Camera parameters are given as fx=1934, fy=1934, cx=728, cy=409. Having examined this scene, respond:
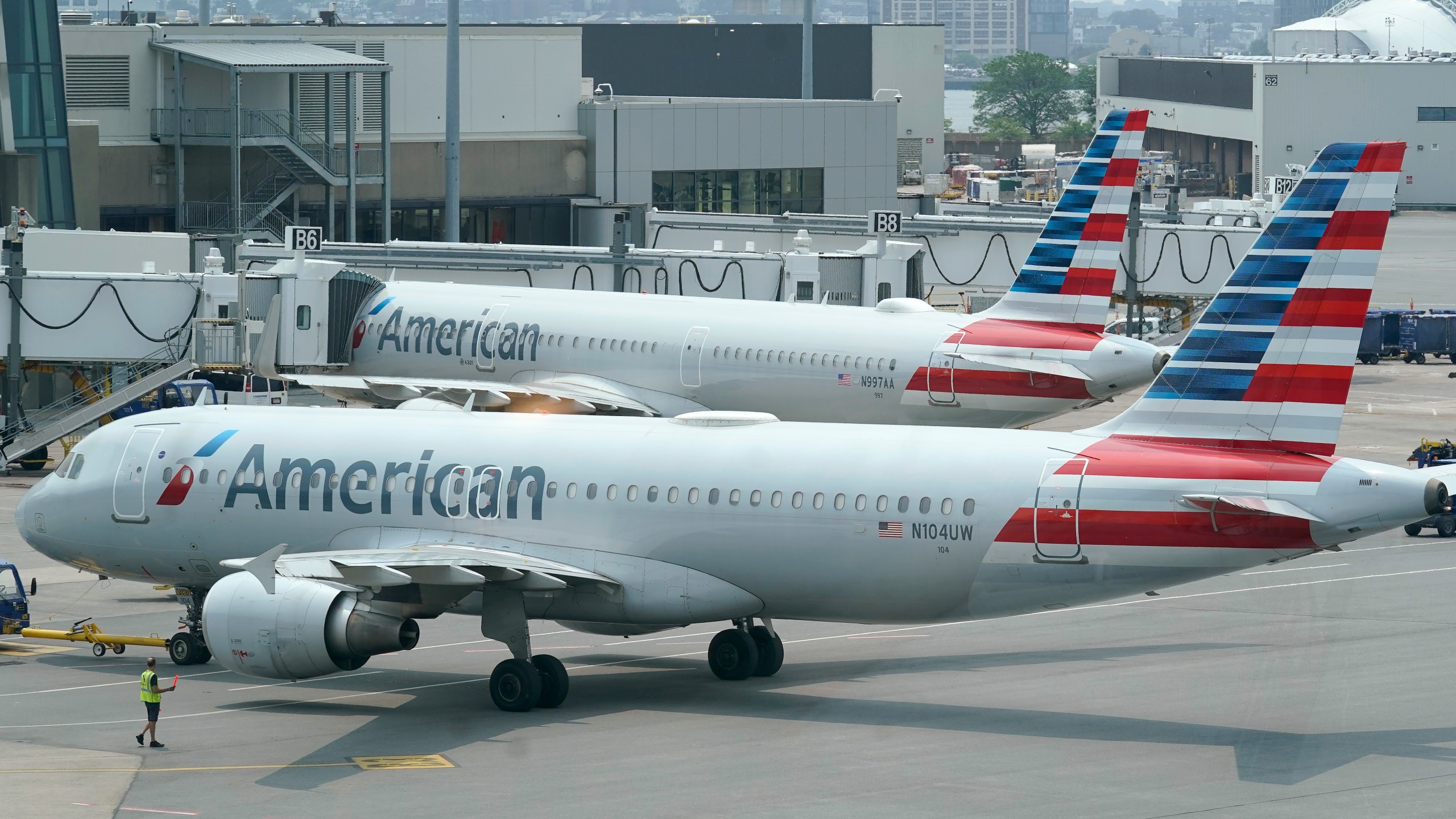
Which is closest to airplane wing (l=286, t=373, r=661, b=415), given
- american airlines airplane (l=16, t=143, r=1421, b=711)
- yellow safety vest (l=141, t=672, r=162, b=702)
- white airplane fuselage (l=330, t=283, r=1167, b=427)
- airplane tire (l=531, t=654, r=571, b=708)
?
white airplane fuselage (l=330, t=283, r=1167, b=427)

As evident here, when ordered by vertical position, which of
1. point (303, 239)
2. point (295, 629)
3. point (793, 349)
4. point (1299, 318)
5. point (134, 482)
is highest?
point (303, 239)

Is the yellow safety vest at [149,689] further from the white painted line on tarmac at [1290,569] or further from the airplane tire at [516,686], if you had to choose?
the white painted line on tarmac at [1290,569]

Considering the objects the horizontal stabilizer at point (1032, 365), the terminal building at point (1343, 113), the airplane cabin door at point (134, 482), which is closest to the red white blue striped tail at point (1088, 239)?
the horizontal stabilizer at point (1032, 365)

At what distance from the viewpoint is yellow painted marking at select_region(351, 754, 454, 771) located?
25.6 metres

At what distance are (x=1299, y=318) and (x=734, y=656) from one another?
10437mm

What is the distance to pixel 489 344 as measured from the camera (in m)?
52.0

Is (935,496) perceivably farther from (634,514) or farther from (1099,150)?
(1099,150)

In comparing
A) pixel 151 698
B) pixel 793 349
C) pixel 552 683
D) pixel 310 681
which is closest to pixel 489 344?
pixel 793 349

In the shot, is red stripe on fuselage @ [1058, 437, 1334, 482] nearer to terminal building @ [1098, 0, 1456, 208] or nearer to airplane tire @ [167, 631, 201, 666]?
airplane tire @ [167, 631, 201, 666]

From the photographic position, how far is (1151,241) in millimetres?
69625

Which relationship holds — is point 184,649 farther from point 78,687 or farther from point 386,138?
point 386,138

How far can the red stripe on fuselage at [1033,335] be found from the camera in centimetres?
4491

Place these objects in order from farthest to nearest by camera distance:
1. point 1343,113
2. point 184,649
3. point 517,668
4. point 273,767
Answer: point 1343,113 → point 184,649 → point 517,668 → point 273,767

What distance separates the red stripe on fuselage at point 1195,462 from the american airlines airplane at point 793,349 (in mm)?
17965
